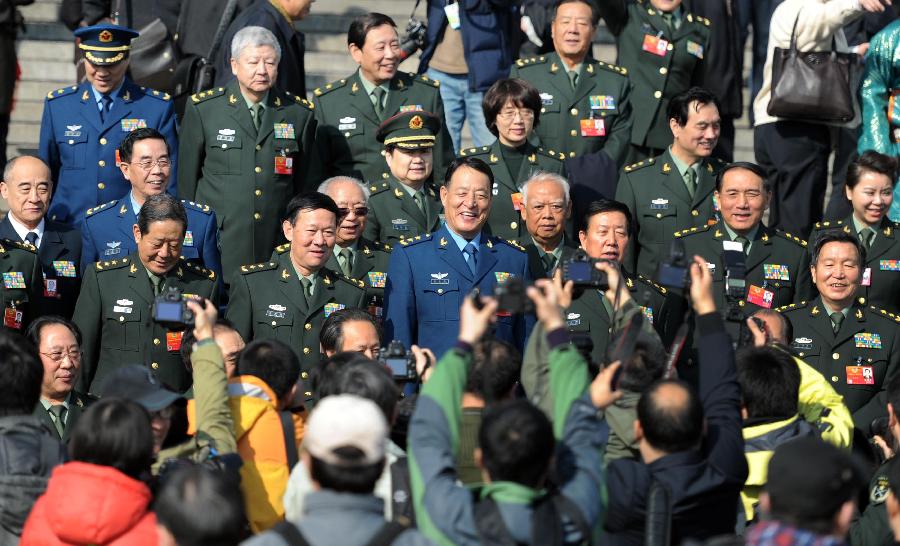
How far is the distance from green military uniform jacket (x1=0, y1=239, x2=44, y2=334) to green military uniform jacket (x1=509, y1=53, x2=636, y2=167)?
11.5ft

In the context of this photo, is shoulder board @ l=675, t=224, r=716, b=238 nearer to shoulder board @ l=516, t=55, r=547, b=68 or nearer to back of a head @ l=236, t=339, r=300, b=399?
shoulder board @ l=516, t=55, r=547, b=68

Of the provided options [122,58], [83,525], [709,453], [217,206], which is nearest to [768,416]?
[709,453]

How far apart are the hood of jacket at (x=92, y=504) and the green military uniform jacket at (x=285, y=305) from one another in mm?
3579

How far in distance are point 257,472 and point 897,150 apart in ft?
22.3

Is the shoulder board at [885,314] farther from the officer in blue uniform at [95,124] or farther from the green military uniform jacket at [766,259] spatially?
the officer in blue uniform at [95,124]

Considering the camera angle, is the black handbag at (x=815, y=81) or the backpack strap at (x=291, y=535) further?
the black handbag at (x=815, y=81)

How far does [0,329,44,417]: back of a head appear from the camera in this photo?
18.5 ft

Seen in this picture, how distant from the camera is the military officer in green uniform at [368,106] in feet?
34.3

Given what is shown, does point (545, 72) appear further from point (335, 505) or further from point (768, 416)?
point (335, 505)

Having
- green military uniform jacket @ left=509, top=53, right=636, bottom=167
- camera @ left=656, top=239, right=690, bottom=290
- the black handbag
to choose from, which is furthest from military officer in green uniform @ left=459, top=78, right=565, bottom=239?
camera @ left=656, top=239, right=690, bottom=290

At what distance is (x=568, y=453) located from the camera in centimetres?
514

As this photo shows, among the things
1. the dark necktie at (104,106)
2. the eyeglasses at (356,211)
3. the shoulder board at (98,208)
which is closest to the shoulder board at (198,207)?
the shoulder board at (98,208)

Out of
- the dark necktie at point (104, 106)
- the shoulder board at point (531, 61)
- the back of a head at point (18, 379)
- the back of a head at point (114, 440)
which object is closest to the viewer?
the back of a head at point (114, 440)

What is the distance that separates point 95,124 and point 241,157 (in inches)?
38.6
